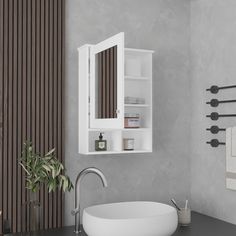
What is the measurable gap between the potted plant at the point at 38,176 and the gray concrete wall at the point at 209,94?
1.05 meters

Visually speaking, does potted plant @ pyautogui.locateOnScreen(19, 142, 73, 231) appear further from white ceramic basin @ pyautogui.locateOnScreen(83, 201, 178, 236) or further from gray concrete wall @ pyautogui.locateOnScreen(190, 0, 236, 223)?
gray concrete wall @ pyautogui.locateOnScreen(190, 0, 236, 223)

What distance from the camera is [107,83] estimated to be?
92.5 inches

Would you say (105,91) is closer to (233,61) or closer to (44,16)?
(44,16)

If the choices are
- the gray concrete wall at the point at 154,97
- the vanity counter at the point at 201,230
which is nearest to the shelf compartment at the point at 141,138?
the gray concrete wall at the point at 154,97

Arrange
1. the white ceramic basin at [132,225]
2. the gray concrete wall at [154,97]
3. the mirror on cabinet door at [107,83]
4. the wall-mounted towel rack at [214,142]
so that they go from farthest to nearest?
the wall-mounted towel rack at [214,142]
the gray concrete wall at [154,97]
the mirror on cabinet door at [107,83]
the white ceramic basin at [132,225]

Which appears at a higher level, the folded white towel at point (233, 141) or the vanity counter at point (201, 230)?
the folded white towel at point (233, 141)

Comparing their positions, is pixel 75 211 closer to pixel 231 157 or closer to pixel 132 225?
pixel 132 225

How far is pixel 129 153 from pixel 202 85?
2.36 feet

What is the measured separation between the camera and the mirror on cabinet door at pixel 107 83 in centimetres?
223

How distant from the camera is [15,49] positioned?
7.61 ft

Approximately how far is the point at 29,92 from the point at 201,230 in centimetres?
132

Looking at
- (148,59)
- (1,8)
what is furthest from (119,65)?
(1,8)

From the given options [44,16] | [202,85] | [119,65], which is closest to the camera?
[119,65]

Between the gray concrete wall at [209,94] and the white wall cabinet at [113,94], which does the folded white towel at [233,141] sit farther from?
the white wall cabinet at [113,94]
